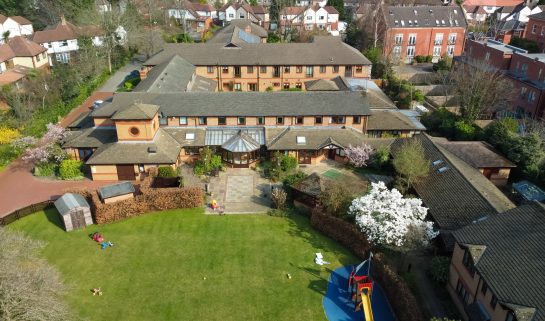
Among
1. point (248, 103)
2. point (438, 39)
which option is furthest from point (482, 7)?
point (248, 103)

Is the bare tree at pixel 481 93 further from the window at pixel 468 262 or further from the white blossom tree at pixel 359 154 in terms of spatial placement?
the window at pixel 468 262

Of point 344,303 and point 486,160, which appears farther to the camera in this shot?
point 486,160

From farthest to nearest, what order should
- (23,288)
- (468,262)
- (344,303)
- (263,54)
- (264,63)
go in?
(263,54) → (264,63) → (344,303) → (468,262) → (23,288)

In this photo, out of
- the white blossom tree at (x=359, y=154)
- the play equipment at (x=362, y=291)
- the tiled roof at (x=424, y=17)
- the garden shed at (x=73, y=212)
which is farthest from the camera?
the tiled roof at (x=424, y=17)

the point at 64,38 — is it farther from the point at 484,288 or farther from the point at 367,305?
the point at 484,288

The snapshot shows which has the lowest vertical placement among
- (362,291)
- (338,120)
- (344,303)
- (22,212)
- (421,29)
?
(344,303)

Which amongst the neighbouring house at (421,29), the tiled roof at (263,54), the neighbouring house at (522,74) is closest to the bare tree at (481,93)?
the neighbouring house at (522,74)

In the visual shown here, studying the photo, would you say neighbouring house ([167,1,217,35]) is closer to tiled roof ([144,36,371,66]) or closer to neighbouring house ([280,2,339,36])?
neighbouring house ([280,2,339,36])
